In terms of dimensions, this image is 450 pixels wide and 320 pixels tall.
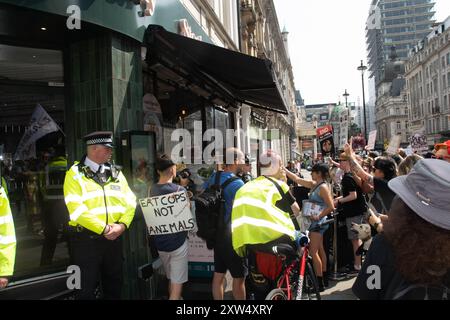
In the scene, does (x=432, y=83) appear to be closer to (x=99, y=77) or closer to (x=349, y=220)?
(x=349, y=220)

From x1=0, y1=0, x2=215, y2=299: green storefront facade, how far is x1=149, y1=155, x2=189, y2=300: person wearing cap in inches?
28.6

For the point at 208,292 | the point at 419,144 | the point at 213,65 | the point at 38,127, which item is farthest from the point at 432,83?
the point at 38,127

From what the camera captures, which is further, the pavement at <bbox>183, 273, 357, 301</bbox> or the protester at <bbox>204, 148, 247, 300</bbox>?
the pavement at <bbox>183, 273, 357, 301</bbox>

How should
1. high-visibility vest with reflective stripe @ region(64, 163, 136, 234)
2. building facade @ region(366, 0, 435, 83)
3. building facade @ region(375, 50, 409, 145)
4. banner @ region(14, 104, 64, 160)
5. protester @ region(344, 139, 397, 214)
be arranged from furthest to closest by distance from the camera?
building facade @ region(366, 0, 435, 83) < building facade @ region(375, 50, 409, 145) < banner @ region(14, 104, 64, 160) < protester @ region(344, 139, 397, 214) < high-visibility vest with reflective stripe @ region(64, 163, 136, 234)

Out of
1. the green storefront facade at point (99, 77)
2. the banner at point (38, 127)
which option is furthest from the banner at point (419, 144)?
the banner at point (38, 127)

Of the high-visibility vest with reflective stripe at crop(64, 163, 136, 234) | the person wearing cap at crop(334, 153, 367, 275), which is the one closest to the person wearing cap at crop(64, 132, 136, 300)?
the high-visibility vest with reflective stripe at crop(64, 163, 136, 234)

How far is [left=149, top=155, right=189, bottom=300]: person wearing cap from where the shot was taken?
14.9 feet

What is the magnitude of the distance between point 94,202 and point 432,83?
9924cm

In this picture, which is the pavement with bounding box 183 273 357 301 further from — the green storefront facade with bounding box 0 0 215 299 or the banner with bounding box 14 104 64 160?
the banner with bounding box 14 104 64 160

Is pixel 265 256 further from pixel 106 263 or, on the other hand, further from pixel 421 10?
pixel 421 10

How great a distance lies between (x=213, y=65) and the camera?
7.50 meters

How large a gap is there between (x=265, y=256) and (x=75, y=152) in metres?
3.11

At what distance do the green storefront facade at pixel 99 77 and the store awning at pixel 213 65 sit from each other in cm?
59

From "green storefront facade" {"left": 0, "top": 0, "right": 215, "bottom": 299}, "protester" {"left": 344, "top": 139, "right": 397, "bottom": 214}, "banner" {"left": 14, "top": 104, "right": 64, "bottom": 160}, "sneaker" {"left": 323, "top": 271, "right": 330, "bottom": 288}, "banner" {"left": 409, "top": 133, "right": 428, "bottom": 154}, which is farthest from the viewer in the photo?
"banner" {"left": 409, "top": 133, "right": 428, "bottom": 154}
